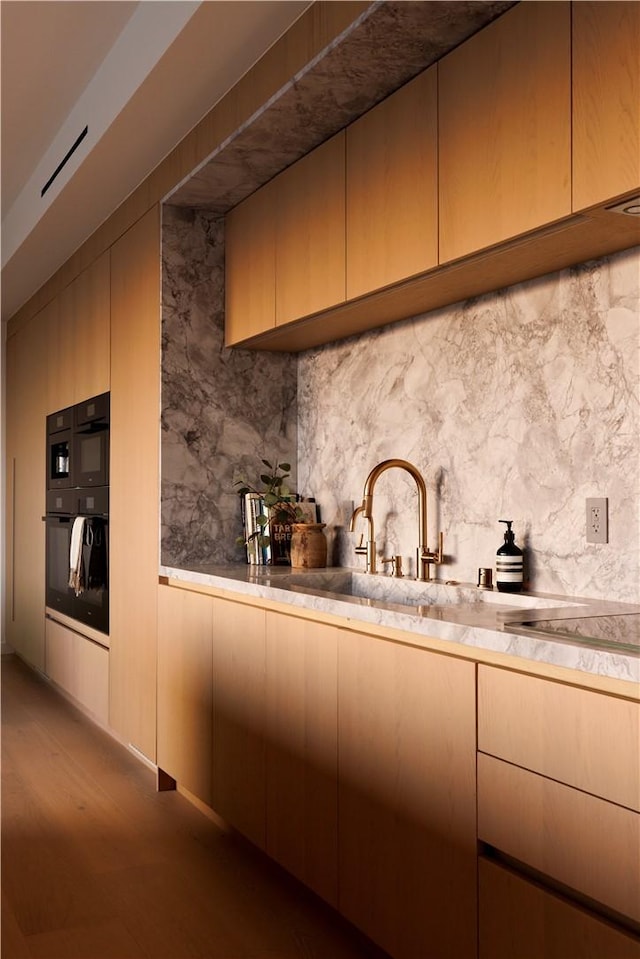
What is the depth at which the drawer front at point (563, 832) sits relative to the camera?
1400 millimetres

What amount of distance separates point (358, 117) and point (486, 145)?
0.71 m

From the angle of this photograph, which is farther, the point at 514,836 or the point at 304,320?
the point at 304,320

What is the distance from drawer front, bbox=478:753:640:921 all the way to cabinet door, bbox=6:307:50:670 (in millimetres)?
4370

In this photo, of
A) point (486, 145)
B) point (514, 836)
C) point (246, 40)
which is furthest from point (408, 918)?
point (246, 40)

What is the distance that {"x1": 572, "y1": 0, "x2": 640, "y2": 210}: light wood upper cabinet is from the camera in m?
1.68

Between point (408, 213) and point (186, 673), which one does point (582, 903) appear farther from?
point (186, 673)

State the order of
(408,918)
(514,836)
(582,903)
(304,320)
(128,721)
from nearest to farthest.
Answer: (582,903) < (514,836) < (408,918) < (304,320) < (128,721)

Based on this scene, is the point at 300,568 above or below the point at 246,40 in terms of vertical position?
below

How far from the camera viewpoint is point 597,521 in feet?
7.30

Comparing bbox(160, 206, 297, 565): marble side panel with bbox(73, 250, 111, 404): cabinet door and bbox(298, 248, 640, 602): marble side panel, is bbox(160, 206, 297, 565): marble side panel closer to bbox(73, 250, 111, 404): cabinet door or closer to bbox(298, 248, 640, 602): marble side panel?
bbox(298, 248, 640, 602): marble side panel

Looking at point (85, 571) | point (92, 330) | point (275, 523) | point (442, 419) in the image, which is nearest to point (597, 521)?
point (442, 419)

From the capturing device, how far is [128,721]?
392 cm

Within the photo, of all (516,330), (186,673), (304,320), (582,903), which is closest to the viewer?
(582,903)

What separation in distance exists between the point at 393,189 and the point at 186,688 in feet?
6.14
